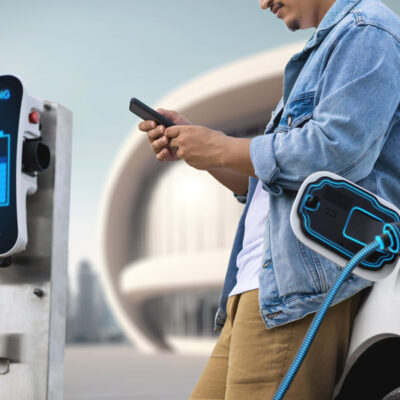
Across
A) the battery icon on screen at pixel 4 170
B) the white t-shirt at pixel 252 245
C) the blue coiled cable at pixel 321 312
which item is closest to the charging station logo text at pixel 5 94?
the battery icon on screen at pixel 4 170

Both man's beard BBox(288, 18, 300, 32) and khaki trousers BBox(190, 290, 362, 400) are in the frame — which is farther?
man's beard BBox(288, 18, 300, 32)

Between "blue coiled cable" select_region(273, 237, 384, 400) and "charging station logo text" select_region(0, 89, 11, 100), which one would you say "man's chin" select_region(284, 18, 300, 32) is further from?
"charging station logo text" select_region(0, 89, 11, 100)

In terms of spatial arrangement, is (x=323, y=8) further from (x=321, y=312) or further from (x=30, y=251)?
(x=30, y=251)

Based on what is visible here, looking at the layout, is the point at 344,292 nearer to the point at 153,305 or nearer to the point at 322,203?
the point at 322,203

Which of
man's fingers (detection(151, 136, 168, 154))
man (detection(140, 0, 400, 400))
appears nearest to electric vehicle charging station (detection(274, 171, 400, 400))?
man (detection(140, 0, 400, 400))

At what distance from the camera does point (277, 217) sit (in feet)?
5.15

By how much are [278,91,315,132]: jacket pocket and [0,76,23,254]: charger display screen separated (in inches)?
33.6

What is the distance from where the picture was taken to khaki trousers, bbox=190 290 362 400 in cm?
147

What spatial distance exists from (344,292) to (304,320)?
0.38 feet

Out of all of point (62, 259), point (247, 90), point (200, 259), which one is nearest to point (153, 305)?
point (200, 259)

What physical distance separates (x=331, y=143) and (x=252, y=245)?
1.31 feet

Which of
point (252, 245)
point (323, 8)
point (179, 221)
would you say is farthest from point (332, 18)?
point (179, 221)

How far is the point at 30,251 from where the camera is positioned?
6.91 feet

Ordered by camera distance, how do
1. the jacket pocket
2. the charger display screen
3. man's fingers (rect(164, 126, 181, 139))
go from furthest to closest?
the charger display screen → man's fingers (rect(164, 126, 181, 139)) → the jacket pocket
